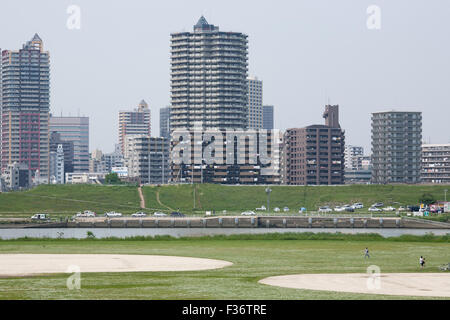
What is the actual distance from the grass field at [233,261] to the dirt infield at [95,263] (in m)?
3.63

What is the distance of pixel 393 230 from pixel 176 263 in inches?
4237

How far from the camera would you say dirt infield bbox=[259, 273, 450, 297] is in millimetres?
63141

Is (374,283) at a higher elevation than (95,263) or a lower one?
higher

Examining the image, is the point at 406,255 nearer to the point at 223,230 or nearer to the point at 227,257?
the point at 227,257

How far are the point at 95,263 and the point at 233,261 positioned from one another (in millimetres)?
14894

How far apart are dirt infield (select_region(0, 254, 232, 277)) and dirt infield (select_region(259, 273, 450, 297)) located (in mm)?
12989

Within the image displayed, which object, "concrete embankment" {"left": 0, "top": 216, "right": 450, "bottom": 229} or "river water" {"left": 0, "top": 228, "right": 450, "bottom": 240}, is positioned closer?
"river water" {"left": 0, "top": 228, "right": 450, "bottom": 240}

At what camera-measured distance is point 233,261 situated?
293ft
